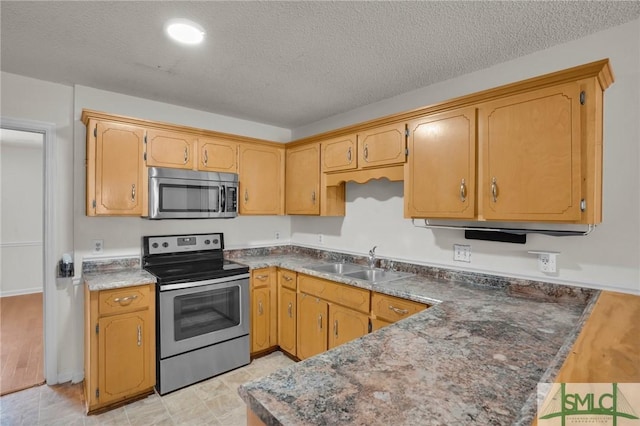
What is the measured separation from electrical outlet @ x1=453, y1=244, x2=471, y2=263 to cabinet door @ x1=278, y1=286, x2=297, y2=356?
4.91 ft

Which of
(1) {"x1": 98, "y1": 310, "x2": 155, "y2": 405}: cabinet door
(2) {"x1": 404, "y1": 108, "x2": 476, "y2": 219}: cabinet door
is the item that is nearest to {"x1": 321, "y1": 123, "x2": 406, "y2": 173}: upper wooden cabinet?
(2) {"x1": 404, "y1": 108, "x2": 476, "y2": 219}: cabinet door

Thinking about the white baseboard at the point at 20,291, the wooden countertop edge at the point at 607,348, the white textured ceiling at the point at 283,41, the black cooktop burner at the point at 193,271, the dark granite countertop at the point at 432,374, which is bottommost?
the white baseboard at the point at 20,291

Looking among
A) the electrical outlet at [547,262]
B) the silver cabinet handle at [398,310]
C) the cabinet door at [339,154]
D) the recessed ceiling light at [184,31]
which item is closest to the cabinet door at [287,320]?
the silver cabinet handle at [398,310]

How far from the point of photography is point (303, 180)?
3.37 metres

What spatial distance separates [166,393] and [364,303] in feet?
5.56

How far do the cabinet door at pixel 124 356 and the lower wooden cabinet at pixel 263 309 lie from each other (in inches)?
35.4

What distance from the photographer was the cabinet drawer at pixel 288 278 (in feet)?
10.0

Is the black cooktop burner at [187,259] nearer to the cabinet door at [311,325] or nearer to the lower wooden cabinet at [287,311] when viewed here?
the lower wooden cabinet at [287,311]

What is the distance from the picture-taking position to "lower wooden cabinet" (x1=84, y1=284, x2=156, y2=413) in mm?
2275

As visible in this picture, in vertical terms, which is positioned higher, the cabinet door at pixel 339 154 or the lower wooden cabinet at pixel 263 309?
the cabinet door at pixel 339 154

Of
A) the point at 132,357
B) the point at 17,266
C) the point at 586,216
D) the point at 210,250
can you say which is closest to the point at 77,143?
the point at 210,250

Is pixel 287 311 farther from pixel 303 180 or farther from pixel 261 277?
pixel 303 180

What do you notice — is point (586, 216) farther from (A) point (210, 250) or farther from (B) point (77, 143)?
(B) point (77, 143)

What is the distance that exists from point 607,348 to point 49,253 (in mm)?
3533
